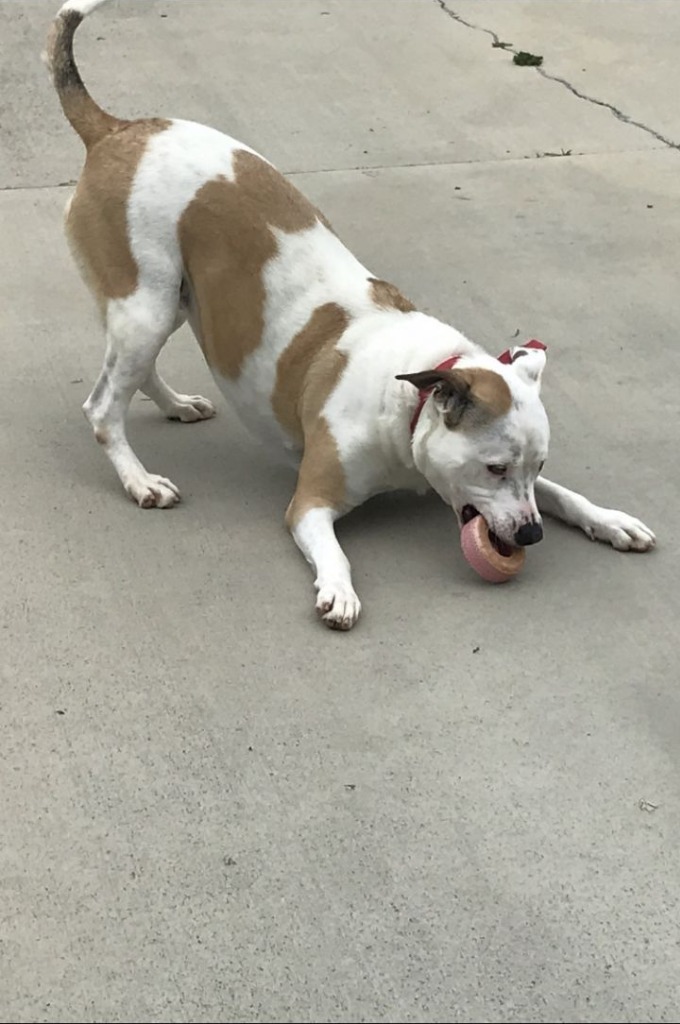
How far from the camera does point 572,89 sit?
25.3ft

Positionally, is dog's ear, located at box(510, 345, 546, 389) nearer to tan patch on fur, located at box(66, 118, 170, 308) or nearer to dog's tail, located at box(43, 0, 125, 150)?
tan patch on fur, located at box(66, 118, 170, 308)

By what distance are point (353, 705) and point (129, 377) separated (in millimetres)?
1464

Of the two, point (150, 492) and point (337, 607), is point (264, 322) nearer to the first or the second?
point (150, 492)

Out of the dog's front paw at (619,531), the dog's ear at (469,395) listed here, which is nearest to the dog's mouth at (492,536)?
the dog's ear at (469,395)

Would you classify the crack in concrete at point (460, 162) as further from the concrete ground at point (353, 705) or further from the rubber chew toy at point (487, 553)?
the rubber chew toy at point (487, 553)

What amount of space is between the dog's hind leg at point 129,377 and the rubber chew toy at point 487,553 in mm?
986

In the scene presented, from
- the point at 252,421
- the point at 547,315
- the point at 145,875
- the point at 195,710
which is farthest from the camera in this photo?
the point at 547,315

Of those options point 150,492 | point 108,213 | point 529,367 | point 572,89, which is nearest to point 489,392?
point 529,367

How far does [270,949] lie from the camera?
2.59 m

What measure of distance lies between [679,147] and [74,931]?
563 cm

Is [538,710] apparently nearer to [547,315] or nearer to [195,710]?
[195,710]

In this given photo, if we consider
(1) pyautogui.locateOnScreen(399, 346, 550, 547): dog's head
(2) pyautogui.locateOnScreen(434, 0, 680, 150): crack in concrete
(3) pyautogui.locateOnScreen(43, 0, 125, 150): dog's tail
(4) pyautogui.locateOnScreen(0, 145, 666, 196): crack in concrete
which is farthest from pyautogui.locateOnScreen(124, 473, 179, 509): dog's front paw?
(2) pyautogui.locateOnScreen(434, 0, 680, 150): crack in concrete

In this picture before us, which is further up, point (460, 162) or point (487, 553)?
point (487, 553)

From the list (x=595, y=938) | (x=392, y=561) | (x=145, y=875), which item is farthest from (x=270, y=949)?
(x=392, y=561)
